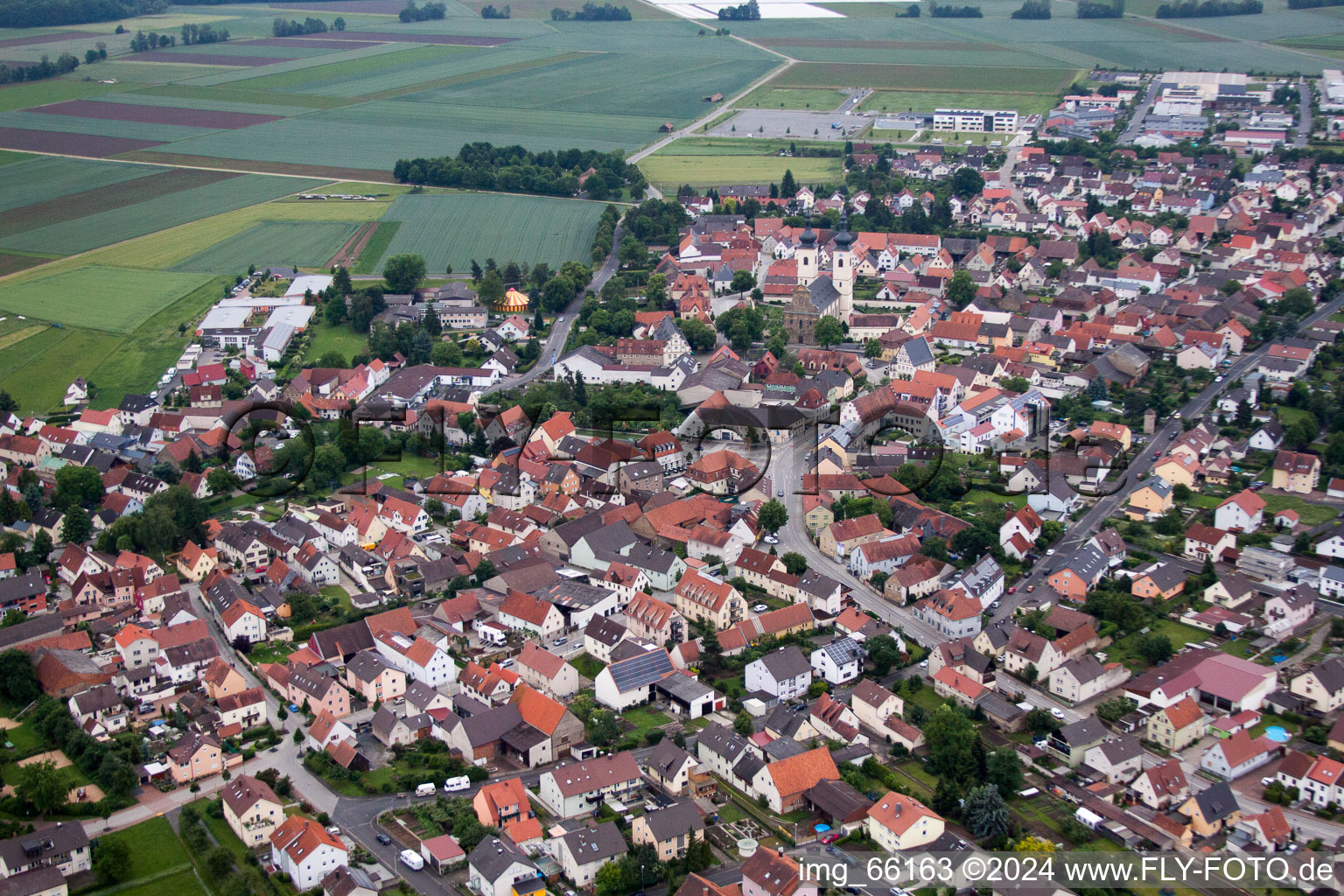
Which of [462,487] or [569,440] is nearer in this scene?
[462,487]

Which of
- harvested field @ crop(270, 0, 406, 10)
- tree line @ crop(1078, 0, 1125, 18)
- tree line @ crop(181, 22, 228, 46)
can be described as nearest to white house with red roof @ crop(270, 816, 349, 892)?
tree line @ crop(181, 22, 228, 46)

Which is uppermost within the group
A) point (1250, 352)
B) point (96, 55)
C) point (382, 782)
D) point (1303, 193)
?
point (96, 55)

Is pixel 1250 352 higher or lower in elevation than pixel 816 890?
higher

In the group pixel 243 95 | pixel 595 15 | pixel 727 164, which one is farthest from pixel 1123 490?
pixel 595 15

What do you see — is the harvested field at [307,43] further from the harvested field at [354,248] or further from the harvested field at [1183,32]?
the harvested field at [1183,32]

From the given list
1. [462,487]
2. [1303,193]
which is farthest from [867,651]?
[1303,193]

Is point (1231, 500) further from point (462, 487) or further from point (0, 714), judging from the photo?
point (0, 714)
